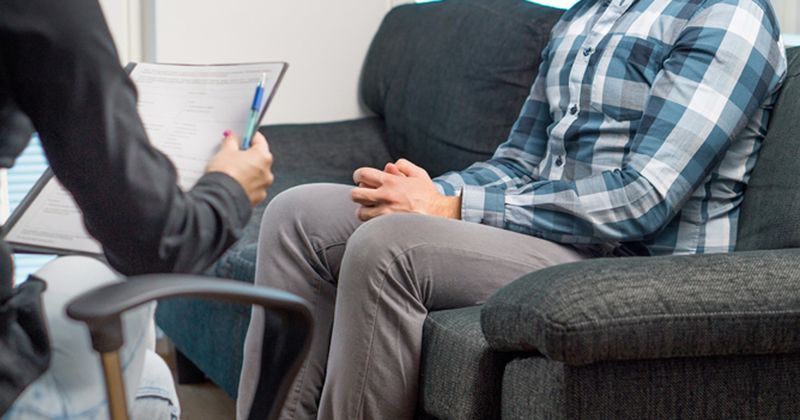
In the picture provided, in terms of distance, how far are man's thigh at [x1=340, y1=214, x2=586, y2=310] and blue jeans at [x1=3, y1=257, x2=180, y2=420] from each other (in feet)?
2.18

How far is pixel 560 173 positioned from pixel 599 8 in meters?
0.32

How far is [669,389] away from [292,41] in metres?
2.16

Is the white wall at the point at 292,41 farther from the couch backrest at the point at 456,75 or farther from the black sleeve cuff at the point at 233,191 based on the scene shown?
the black sleeve cuff at the point at 233,191

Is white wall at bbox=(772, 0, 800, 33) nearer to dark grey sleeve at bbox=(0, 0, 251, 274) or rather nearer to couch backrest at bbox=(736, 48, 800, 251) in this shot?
couch backrest at bbox=(736, 48, 800, 251)

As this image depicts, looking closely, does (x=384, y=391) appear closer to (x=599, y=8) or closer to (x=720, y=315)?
(x=720, y=315)

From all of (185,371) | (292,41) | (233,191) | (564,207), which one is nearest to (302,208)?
(564,207)

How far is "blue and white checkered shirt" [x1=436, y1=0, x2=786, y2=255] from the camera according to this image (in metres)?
1.69

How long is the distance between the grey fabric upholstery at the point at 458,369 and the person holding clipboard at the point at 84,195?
0.62 m

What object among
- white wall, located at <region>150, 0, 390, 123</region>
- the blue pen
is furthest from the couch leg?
the blue pen

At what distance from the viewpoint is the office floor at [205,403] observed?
2652 millimetres

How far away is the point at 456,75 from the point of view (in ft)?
8.95

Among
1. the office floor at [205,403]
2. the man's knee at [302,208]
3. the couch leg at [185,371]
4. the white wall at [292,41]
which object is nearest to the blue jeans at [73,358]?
the man's knee at [302,208]

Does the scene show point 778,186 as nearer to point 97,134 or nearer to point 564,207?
point 564,207

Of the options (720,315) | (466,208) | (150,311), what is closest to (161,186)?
(150,311)
